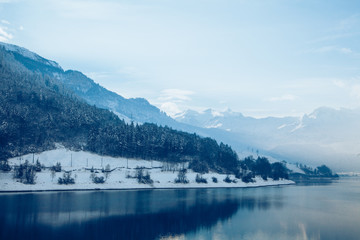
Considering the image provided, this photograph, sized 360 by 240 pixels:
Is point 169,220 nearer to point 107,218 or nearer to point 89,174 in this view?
point 107,218

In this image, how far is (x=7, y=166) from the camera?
132 meters

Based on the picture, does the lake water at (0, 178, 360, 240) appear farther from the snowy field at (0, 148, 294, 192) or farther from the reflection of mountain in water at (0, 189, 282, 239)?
the snowy field at (0, 148, 294, 192)

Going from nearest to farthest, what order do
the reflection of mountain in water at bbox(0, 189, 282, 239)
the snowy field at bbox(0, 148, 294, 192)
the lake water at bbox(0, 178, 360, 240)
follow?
1. the reflection of mountain in water at bbox(0, 189, 282, 239)
2. the lake water at bbox(0, 178, 360, 240)
3. the snowy field at bbox(0, 148, 294, 192)

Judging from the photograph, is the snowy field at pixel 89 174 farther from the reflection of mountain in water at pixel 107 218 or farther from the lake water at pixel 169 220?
the lake water at pixel 169 220

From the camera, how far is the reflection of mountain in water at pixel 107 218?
56.5m

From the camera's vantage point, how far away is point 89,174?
148 metres

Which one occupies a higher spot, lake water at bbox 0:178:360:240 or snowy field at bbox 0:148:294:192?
snowy field at bbox 0:148:294:192

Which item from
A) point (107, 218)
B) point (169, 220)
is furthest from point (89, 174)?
point (169, 220)

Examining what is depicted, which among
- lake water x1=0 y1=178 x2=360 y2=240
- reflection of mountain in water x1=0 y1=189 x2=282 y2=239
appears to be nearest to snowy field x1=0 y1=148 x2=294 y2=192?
reflection of mountain in water x1=0 y1=189 x2=282 y2=239

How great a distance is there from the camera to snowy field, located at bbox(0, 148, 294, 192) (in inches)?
4966

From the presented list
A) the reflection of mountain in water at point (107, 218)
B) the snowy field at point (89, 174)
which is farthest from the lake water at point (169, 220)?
the snowy field at point (89, 174)

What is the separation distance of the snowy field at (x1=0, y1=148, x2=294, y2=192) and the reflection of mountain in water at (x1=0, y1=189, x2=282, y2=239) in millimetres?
37957

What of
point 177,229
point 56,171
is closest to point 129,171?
point 56,171

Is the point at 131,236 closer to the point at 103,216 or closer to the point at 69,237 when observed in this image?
the point at 69,237
